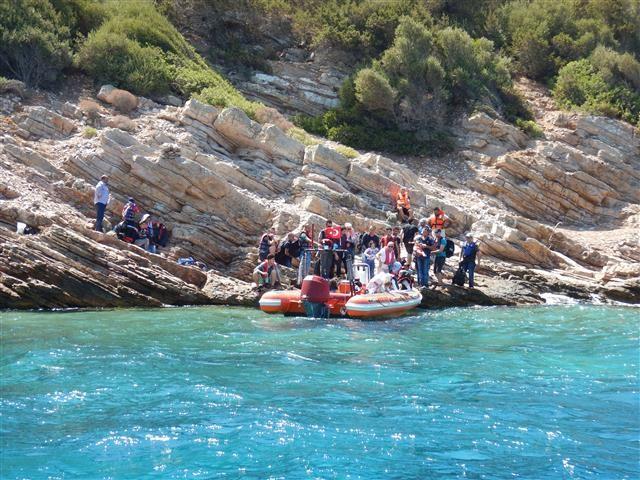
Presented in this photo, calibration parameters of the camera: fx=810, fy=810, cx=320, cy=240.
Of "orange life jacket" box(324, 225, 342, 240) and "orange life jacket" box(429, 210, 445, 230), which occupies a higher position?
"orange life jacket" box(429, 210, 445, 230)

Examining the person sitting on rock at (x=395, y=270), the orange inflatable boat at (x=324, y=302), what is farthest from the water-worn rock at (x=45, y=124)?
the person sitting on rock at (x=395, y=270)

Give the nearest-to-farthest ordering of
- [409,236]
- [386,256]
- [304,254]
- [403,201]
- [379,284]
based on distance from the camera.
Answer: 1. [379,284]
2. [304,254]
3. [386,256]
4. [409,236]
5. [403,201]

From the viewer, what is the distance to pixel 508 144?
28516mm

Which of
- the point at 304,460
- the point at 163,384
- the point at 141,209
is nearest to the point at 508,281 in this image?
the point at 141,209

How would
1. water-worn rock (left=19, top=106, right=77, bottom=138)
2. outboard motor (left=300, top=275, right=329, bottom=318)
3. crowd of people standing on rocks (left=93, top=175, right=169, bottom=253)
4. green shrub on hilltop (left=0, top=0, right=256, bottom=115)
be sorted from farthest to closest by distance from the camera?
green shrub on hilltop (left=0, top=0, right=256, bottom=115), water-worn rock (left=19, top=106, right=77, bottom=138), crowd of people standing on rocks (left=93, top=175, right=169, bottom=253), outboard motor (left=300, top=275, right=329, bottom=318)

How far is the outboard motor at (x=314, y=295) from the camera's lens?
16.8m

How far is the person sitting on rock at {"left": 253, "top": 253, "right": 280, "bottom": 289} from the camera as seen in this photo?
1864 centimetres

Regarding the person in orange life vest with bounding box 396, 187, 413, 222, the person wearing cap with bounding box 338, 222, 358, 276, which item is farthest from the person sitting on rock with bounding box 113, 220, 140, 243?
the person in orange life vest with bounding box 396, 187, 413, 222

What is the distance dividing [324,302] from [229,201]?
5.22m

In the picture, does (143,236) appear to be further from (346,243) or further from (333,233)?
(346,243)

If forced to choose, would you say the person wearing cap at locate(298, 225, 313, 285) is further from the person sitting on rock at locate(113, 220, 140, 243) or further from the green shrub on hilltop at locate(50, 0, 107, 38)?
the green shrub on hilltop at locate(50, 0, 107, 38)

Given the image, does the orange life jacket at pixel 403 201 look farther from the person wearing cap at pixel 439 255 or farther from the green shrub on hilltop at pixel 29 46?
the green shrub on hilltop at pixel 29 46

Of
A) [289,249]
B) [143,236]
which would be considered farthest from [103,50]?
[289,249]

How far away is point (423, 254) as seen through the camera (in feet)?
64.6
